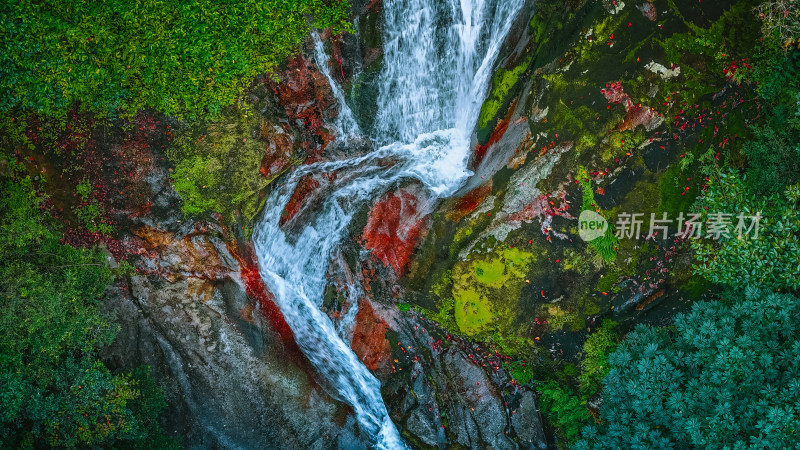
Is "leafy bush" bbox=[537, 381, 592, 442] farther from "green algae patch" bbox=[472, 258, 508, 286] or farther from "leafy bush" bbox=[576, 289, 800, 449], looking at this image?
"green algae patch" bbox=[472, 258, 508, 286]

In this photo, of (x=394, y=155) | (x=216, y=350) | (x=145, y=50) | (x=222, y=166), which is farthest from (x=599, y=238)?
(x=145, y=50)

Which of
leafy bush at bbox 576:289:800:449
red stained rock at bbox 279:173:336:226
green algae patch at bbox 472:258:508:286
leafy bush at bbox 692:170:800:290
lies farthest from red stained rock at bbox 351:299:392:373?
leafy bush at bbox 692:170:800:290

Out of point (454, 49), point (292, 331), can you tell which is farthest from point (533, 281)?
point (292, 331)

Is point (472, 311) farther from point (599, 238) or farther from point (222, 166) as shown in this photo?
point (222, 166)

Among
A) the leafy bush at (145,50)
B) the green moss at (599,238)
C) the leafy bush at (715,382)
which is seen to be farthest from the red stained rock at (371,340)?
Result: the leafy bush at (145,50)

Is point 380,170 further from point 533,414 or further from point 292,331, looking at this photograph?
point 533,414
